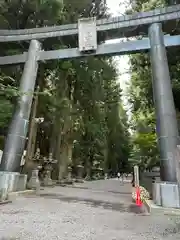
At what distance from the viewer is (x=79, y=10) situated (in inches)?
608

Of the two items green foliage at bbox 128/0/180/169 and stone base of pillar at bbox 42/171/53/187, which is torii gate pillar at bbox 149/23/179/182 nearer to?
green foliage at bbox 128/0/180/169

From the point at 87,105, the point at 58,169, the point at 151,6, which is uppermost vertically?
the point at 151,6

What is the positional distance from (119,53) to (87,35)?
160 cm

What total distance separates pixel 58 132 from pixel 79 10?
326 inches

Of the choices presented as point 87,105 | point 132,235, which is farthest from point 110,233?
point 87,105

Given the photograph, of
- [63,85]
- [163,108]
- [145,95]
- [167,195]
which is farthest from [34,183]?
[145,95]

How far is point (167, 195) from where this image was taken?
6.64 meters

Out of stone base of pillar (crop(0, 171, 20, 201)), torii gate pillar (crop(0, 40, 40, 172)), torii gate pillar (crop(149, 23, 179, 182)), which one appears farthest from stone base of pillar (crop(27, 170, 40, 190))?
torii gate pillar (crop(149, 23, 179, 182))

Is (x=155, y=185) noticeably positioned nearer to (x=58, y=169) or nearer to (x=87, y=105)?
(x=58, y=169)

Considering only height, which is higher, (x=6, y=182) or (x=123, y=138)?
(x=123, y=138)

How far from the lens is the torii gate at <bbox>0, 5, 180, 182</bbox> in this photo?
811cm

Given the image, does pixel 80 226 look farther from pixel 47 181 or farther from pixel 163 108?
pixel 47 181

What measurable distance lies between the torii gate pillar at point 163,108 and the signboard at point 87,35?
2.39 meters

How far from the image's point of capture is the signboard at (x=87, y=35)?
10.2 metres
